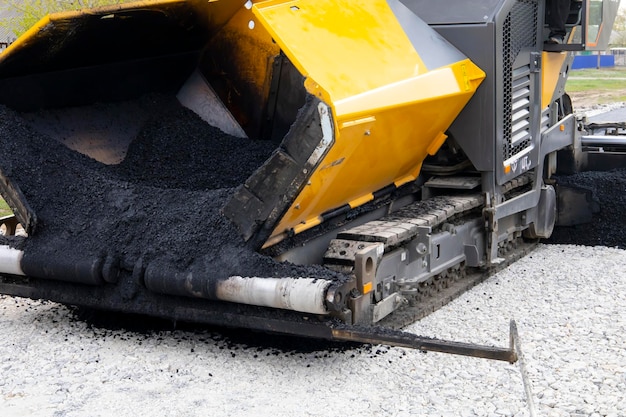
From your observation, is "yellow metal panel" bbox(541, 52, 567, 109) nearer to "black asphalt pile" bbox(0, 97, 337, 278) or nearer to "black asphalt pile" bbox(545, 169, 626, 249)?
"black asphalt pile" bbox(545, 169, 626, 249)

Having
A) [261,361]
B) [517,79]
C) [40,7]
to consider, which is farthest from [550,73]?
[40,7]

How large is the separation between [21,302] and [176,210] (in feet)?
5.81

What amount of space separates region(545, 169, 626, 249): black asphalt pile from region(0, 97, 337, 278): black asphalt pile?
3372 mm

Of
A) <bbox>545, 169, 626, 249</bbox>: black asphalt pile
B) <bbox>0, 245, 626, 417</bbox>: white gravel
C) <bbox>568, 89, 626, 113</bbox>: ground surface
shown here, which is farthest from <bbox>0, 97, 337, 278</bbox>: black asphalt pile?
<bbox>568, 89, 626, 113</bbox>: ground surface

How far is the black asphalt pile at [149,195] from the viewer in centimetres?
483

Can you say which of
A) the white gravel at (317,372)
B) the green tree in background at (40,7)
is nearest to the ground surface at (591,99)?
the green tree in background at (40,7)

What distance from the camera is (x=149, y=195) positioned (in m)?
5.23

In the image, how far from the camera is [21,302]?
6148 mm

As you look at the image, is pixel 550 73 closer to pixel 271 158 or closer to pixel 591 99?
pixel 271 158

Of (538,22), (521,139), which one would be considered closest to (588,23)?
(538,22)

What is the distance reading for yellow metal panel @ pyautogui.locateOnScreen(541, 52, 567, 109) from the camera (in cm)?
704

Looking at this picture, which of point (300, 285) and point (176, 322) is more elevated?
point (300, 285)

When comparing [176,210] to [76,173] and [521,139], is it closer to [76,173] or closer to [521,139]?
[76,173]

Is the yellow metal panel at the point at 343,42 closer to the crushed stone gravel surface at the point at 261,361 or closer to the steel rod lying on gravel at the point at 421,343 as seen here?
the crushed stone gravel surface at the point at 261,361
